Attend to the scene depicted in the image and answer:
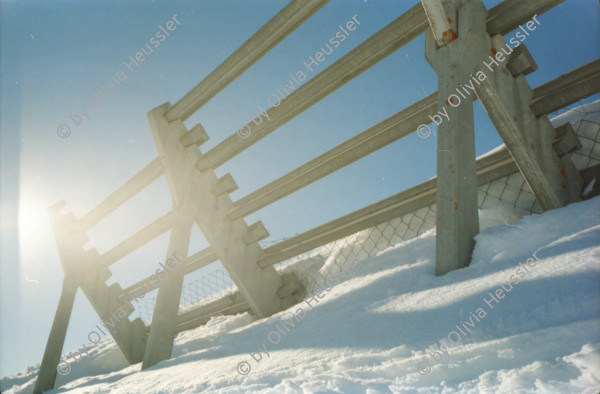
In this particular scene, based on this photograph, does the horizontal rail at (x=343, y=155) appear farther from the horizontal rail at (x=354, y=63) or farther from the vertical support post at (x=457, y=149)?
the vertical support post at (x=457, y=149)

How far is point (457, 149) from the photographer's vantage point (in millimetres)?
1514

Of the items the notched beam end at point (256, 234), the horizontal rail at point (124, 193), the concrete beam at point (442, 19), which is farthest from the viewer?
the horizontal rail at point (124, 193)

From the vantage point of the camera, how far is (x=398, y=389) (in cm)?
79

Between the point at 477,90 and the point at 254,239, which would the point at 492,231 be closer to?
the point at 477,90

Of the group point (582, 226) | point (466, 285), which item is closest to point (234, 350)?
point (466, 285)

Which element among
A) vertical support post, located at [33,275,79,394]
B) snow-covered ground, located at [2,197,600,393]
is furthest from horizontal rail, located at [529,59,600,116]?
vertical support post, located at [33,275,79,394]

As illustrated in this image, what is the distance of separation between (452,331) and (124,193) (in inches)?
139

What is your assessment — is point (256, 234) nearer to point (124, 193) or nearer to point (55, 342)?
point (124, 193)

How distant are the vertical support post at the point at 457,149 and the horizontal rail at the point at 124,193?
2543mm

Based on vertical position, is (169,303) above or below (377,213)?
above

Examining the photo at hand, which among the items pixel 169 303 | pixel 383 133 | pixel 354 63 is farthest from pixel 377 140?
pixel 169 303

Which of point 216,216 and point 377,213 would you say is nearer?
point 377,213

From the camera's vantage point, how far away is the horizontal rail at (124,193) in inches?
133

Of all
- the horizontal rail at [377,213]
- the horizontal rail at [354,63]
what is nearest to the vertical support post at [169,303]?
the horizontal rail at [354,63]
